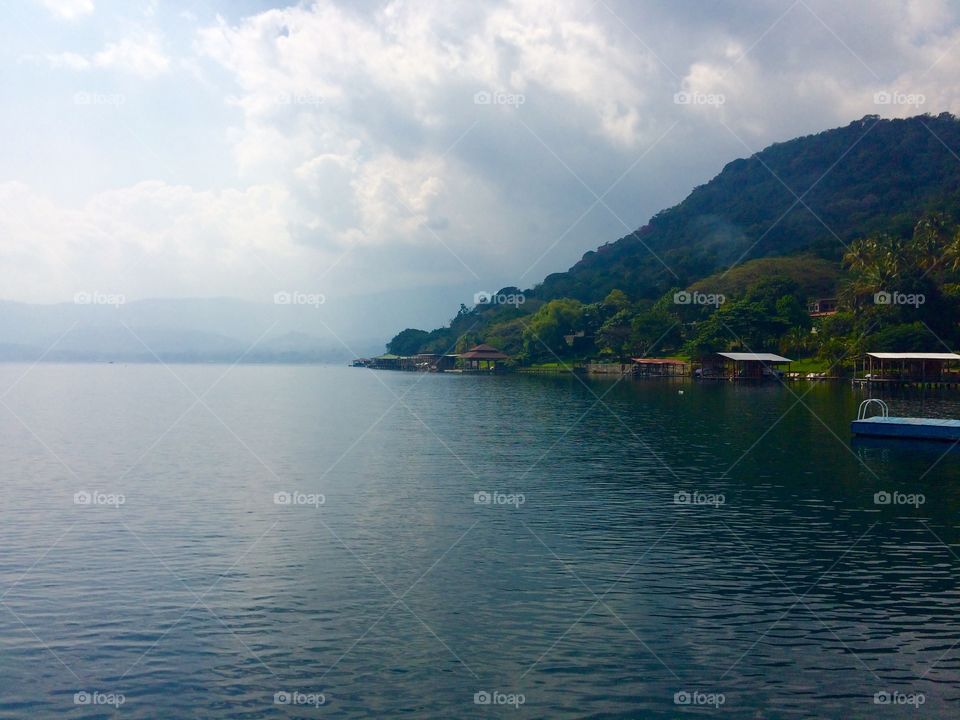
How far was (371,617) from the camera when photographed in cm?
1812

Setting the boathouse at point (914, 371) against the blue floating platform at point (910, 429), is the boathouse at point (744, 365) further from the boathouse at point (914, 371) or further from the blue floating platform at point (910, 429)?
the blue floating platform at point (910, 429)

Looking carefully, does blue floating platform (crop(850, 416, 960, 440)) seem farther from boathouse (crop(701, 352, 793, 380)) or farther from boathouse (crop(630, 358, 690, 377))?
boathouse (crop(630, 358, 690, 377))

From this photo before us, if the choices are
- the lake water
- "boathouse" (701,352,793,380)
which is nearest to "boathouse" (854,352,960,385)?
"boathouse" (701,352,793,380)

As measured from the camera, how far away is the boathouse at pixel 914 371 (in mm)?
106938

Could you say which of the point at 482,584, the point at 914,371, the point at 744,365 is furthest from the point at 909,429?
the point at 744,365

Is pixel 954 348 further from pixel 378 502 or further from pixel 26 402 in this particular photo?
pixel 26 402

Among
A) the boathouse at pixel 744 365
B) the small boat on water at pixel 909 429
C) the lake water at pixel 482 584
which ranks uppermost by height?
the boathouse at pixel 744 365

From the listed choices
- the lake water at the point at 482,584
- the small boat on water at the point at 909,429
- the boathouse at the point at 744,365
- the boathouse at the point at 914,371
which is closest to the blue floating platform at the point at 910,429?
the small boat on water at the point at 909,429

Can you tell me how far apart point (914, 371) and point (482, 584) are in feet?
363

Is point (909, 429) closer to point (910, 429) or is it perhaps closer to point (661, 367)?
point (910, 429)

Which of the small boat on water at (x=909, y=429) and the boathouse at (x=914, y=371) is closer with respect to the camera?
the small boat on water at (x=909, y=429)

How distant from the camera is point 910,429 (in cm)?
5078

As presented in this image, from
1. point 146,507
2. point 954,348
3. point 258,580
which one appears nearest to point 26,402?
point 146,507

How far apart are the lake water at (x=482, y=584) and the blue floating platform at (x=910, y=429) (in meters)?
6.09
